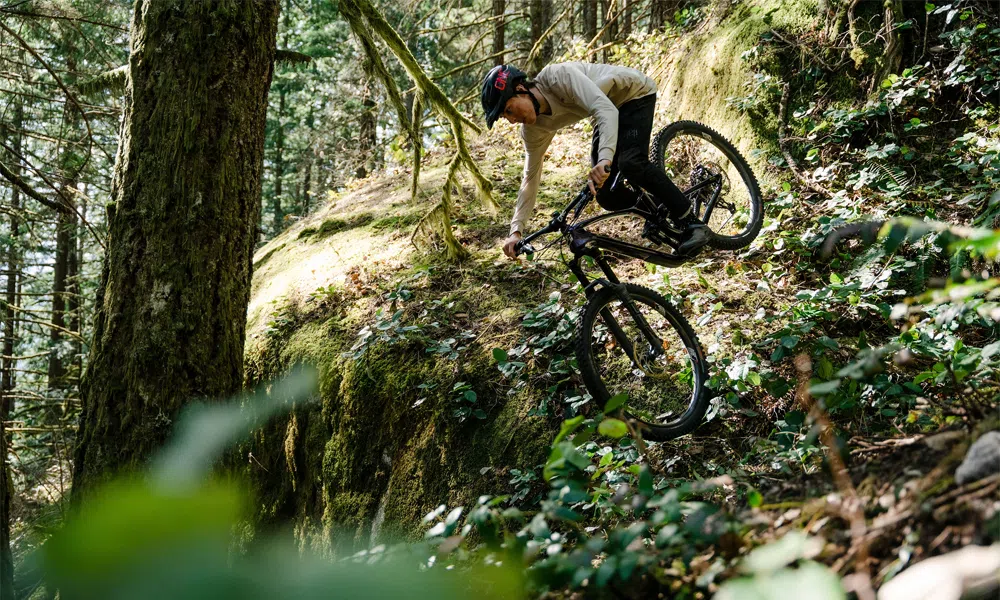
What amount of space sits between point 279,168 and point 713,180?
1967 centimetres

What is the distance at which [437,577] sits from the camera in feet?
2.28

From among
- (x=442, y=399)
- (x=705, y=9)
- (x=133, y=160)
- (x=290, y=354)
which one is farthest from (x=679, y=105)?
(x=133, y=160)

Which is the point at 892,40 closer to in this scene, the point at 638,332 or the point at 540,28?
the point at 638,332

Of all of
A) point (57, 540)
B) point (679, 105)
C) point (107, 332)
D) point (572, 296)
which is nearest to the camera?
point (57, 540)

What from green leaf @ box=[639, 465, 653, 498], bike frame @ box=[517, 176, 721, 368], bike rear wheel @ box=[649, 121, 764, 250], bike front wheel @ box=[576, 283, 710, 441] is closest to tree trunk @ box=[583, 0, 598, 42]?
bike rear wheel @ box=[649, 121, 764, 250]

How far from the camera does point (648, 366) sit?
155 inches

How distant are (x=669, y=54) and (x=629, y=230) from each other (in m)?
3.00

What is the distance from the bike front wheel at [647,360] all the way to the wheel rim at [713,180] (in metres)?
1.09

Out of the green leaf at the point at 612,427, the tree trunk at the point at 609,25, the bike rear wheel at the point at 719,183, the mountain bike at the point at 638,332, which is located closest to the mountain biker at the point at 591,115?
the mountain bike at the point at 638,332

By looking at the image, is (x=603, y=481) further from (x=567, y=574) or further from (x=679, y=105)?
(x=679, y=105)

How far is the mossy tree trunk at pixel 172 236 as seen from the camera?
10.2 ft

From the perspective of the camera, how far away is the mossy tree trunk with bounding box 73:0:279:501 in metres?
3.11

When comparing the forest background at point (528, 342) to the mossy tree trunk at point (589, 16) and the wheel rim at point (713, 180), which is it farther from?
the mossy tree trunk at point (589, 16)

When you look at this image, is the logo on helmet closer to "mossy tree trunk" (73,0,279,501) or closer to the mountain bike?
the mountain bike
